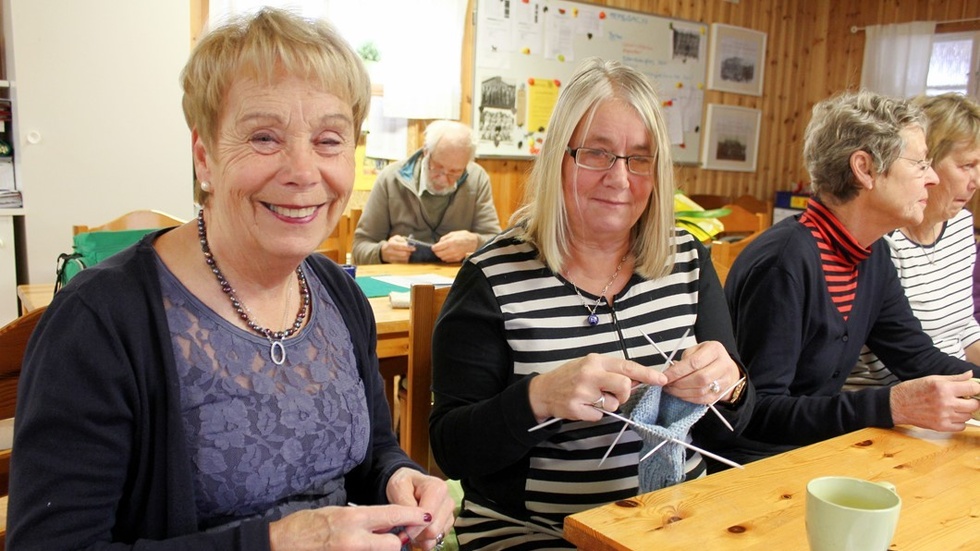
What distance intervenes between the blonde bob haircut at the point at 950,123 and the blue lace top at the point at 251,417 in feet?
5.83

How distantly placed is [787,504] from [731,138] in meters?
5.53

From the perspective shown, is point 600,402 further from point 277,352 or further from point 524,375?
point 277,352

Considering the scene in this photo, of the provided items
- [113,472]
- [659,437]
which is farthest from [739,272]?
[113,472]

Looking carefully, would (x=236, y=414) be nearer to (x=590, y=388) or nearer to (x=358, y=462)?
(x=358, y=462)

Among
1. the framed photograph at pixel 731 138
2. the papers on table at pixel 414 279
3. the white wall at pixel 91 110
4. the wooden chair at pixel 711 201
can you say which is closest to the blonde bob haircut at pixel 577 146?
the papers on table at pixel 414 279

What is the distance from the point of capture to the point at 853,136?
69.7 inches

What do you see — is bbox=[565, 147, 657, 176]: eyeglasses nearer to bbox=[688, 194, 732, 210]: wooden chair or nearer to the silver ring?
the silver ring

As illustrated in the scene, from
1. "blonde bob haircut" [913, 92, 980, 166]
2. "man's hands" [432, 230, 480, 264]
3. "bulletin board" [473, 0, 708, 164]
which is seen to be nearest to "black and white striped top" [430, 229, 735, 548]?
"blonde bob haircut" [913, 92, 980, 166]

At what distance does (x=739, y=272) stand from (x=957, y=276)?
83cm

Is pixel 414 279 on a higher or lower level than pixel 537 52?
lower

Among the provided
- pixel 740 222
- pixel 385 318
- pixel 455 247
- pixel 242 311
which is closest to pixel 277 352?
pixel 242 311

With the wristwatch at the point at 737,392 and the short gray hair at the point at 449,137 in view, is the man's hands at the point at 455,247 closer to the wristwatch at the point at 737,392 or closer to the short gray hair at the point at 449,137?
the short gray hair at the point at 449,137

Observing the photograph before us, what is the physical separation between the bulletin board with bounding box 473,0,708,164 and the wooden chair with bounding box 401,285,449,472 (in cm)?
320

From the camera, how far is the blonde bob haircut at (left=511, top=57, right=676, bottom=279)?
140 centimetres
